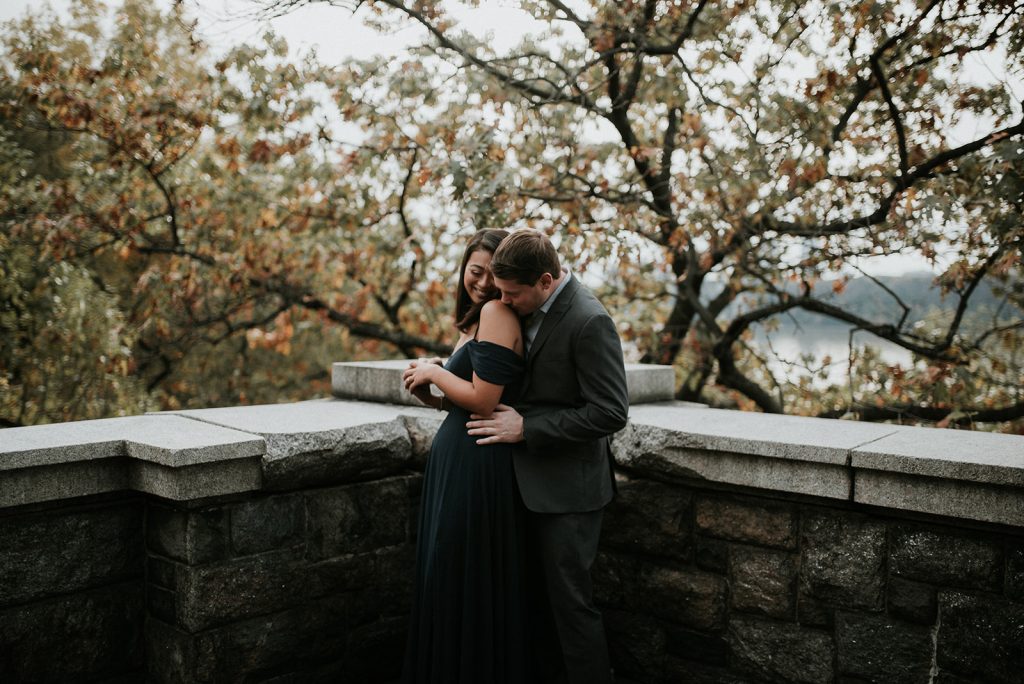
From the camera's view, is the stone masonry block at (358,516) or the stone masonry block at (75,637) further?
the stone masonry block at (358,516)

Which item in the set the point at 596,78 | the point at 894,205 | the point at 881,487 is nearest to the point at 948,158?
the point at 894,205

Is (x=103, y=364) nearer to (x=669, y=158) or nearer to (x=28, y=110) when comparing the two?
(x=28, y=110)

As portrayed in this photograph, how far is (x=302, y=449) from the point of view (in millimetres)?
3205

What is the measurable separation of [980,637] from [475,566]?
62.8 inches

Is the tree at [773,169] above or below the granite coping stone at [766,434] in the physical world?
above

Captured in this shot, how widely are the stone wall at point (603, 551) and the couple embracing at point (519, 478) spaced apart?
559 millimetres

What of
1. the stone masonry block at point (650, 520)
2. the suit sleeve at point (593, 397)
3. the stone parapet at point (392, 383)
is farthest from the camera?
the stone parapet at point (392, 383)

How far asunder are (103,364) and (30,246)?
4.63 ft

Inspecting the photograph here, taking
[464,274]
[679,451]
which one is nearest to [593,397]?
[679,451]

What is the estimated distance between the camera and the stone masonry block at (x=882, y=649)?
274cm

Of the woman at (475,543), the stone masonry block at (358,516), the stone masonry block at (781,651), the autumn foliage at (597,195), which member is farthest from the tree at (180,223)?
the stone masonry block at (781,651)

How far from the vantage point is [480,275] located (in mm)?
3090

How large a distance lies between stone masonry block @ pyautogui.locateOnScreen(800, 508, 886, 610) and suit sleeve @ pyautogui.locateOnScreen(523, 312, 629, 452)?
0.84 metres

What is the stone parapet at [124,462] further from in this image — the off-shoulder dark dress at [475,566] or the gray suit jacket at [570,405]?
the gray suit jacket at [570,405]
